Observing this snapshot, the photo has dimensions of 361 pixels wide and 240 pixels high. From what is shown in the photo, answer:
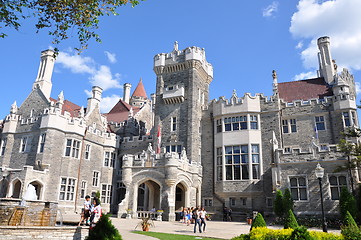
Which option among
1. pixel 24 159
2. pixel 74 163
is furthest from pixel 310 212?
pixel 24 159

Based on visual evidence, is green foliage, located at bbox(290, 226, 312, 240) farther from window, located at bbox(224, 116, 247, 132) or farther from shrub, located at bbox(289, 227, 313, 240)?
window, located at bbox(224, 116, 247, 132)

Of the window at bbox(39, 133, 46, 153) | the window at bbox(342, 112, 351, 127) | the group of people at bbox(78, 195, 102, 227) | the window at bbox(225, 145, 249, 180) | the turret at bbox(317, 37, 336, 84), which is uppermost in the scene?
the turret at bbox(317, 37, 336, 84)

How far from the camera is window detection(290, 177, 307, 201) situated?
76.6 ft

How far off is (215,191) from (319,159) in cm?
986

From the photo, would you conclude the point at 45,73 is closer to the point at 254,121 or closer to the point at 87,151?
the point at 87,151

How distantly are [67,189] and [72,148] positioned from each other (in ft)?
12.7

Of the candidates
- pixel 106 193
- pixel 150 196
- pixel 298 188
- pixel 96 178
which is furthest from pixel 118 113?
pixel 298 188

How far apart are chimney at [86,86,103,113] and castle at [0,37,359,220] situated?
152cm

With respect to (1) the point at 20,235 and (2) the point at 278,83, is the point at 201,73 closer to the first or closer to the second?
(2) the point at 278,83

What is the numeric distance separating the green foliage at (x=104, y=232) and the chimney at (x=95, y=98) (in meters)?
27.4

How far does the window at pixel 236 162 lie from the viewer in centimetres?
2775

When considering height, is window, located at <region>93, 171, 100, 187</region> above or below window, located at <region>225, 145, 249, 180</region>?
below

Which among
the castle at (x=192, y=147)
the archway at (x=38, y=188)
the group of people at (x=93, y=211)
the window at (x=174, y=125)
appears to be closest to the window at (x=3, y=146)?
the castle at (x=192, y=147)

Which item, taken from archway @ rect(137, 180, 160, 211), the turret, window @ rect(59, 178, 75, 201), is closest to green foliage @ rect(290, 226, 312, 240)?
archway @ rect(137, 180, 160, 211)
